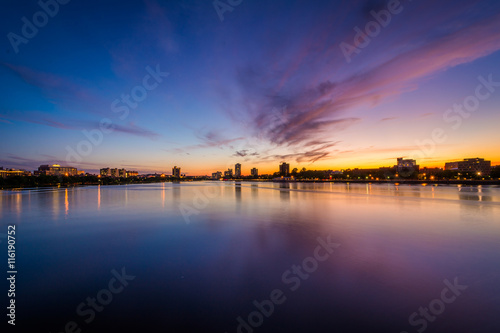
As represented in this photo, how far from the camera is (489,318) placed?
180 inches

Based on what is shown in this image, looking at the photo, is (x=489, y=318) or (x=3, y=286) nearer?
(x=489, y=318)

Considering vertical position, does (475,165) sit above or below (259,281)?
above

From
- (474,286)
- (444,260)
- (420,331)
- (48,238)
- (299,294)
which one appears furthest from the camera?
(48,238)

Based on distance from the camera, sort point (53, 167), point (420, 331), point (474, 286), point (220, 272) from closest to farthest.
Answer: point (420, 331) → point (474, 286) → point (220, 272) → point (53, 167)

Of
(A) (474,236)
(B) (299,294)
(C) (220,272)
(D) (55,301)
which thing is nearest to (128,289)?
(D) (55,301)

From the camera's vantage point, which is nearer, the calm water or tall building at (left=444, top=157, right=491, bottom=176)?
the calm water

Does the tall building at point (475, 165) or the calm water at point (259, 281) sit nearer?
the calm water at point (259, 281)

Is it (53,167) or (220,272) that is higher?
(53,167)

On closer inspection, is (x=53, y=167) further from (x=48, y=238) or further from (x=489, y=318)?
(x=489, y=318)

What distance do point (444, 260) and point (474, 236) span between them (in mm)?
5820

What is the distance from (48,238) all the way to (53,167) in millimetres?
244493

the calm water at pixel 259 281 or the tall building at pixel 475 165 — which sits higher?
the tall building at pixel 475 165

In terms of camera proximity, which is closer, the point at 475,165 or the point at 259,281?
the point at 259,281

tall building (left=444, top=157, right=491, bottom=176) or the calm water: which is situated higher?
tall building (left=444, top=157, right=491, bottom=176)
